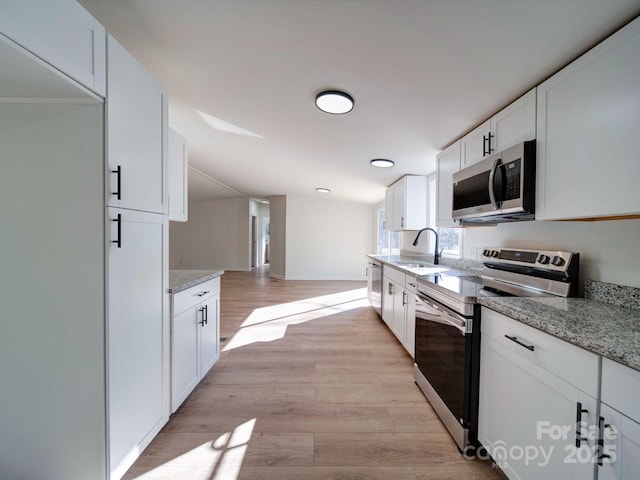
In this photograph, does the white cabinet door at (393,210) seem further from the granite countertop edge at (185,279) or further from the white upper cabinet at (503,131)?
the granite countertop edge at (185,279)

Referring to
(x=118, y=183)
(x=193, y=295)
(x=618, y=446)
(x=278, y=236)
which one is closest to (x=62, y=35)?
(x=118, y=183)

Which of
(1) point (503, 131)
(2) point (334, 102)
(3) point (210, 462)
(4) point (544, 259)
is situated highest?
(2) point (334, 102)

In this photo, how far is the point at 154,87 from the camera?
158cm

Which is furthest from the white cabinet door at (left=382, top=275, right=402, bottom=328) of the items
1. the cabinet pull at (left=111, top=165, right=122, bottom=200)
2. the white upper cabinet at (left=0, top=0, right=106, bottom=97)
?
the white upper cabinet at (left=0, top=0, right=106, bottom=97)

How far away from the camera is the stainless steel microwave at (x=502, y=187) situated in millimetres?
1539

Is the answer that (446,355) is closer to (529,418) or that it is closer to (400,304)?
(529,418)

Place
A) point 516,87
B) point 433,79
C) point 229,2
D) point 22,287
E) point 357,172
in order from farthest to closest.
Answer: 1. point 357,172
2. point 433,79
3. point 516,87
4. point 229,2
5. point 22,287

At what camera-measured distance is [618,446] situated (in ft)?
2.57

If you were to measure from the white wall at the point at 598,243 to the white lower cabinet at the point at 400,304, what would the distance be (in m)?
1.04

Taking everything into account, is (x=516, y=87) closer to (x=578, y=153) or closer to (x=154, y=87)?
(x=578, y=153)

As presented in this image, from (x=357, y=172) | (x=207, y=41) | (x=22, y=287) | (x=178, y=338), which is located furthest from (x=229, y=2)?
(x=357, y=172)

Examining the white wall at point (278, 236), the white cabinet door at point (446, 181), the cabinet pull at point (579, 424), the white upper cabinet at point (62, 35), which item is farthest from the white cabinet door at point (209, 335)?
the white wall at point (278, 236)

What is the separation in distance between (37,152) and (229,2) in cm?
120

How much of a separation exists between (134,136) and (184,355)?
4.88 ft
